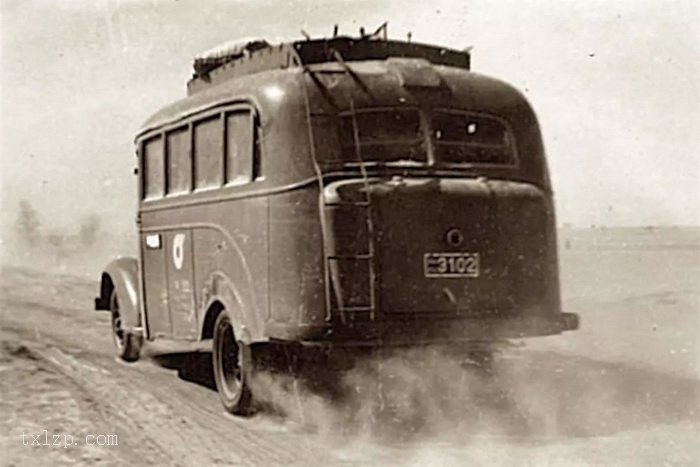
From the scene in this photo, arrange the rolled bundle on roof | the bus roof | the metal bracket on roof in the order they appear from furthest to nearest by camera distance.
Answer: the rolled bundle on roof, the bus roof, the metal bracket on roof

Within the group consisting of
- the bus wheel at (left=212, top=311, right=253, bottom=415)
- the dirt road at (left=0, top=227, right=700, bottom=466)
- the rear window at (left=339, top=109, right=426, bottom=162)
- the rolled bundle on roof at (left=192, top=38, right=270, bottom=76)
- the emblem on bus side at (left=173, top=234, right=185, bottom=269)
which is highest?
the rolled bundle on roof at (left=192, top=38, right=270, bottom=76)

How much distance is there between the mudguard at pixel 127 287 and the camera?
8328 millimetres

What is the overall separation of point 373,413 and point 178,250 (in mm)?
2069

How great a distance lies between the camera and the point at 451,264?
5.96m

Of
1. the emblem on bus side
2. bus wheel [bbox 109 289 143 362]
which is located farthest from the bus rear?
bus wheel [bbox 109 289 143 362]

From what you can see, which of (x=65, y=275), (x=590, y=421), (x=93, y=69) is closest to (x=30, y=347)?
(x=93, y=69)

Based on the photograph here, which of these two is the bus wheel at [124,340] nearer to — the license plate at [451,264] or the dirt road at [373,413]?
the dirt road at [373,413]

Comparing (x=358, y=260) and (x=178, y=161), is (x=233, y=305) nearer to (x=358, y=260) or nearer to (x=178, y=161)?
(x=358, y=260)

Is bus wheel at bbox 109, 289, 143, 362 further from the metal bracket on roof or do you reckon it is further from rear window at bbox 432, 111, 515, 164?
rear window at bbox 432, 111, 515, 164

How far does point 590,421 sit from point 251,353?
2373 millimetres

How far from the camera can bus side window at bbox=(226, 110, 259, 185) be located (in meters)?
6.23

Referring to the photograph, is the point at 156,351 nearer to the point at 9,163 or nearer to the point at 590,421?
the point at 9,163

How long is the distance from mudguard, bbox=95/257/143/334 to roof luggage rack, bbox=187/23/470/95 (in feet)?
7.26

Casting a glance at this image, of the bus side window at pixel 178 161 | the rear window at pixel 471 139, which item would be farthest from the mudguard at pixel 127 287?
the rear window at pixel 471 139
